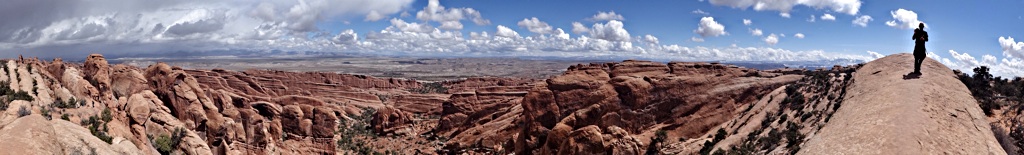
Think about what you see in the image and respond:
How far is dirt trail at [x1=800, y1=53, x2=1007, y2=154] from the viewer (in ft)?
52.6

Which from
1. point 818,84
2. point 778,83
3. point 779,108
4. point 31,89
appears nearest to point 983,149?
point 779,108

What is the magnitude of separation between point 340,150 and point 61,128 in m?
38.1

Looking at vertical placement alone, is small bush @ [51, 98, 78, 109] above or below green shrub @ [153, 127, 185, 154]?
above

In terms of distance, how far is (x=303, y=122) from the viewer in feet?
175

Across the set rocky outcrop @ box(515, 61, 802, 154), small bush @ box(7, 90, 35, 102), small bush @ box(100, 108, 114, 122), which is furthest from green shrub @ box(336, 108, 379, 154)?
small bush @ box(100, 108, 114, 122)

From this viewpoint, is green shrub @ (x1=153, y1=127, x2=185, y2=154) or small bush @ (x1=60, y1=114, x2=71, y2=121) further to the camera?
green shrub @ (x1=153, y1=127, x2=185, y2=154)

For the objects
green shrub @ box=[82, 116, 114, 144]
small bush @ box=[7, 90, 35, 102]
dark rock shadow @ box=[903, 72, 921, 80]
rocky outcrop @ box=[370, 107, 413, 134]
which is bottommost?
rocky outcrop @ box=[370, 107, 413, 134]

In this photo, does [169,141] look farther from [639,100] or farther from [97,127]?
[639,100]

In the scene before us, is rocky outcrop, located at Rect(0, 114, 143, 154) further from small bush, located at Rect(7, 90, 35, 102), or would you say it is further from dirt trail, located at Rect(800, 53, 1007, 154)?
dirt trail, located at Rect(800, 53, 1007, 154)

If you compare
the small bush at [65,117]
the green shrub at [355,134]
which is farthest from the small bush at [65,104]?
the green shrub at [355,134]

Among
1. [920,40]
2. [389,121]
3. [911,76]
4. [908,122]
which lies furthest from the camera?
[389,121]

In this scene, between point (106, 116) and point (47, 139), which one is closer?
point (47, 139)

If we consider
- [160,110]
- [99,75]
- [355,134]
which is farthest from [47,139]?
[355,134]

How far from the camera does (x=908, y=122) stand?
17.5m
